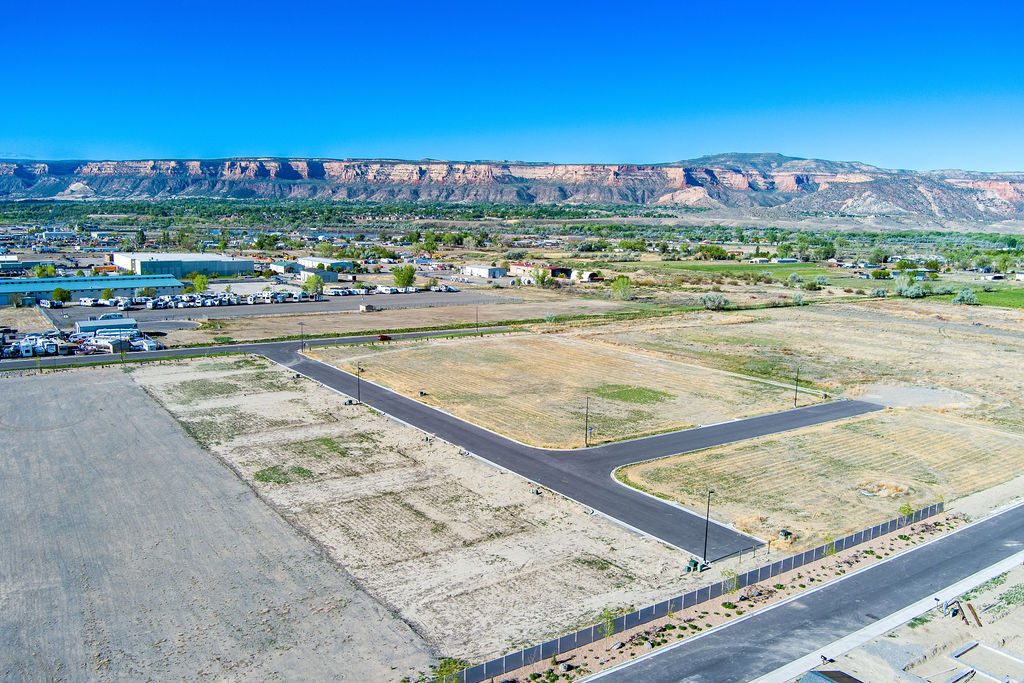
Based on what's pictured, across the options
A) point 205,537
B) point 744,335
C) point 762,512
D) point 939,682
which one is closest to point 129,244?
point 744,335

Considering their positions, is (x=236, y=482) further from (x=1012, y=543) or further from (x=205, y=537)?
(x=1012, y=543)

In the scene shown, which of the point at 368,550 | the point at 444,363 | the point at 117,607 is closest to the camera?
the point at 117,607

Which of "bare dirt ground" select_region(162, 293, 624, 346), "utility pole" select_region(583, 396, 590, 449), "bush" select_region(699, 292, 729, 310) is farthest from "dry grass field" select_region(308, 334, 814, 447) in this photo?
"bush" select_region(699, 292, 729, 310)

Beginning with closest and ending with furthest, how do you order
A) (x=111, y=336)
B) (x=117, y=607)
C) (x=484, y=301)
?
(x=117, y=607) < (x=111, y=336) < (x=484, y=301)

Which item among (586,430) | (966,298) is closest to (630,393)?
(586,430)

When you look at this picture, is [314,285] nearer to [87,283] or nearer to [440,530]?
[87,283]

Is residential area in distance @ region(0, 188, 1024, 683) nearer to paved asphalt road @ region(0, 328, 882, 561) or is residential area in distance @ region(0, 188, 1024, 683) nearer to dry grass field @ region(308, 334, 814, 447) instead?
paved asphalt road @ region(0, 328, 882, 561)
